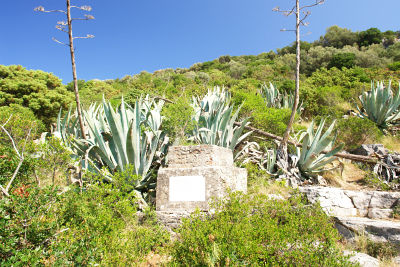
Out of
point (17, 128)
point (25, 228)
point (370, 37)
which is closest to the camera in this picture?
point (25, 228)

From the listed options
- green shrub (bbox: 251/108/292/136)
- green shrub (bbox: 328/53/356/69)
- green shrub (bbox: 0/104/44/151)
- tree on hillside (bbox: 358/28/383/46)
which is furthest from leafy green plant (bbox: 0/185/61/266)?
tree on hillside (bbox: 358/28/383/46)

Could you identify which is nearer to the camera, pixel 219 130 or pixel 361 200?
pixel 361 200

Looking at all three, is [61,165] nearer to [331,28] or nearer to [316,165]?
[316,165]

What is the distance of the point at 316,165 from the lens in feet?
20.4

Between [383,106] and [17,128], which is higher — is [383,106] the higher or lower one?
the higher one

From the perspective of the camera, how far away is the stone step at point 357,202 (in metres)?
4.28

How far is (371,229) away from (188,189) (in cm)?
268

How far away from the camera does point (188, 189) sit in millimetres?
4047

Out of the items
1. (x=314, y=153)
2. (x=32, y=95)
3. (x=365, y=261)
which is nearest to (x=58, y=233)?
(x=365, y=261)

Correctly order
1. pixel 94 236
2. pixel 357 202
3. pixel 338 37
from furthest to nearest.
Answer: pixel 338 37, pixel 357 202, pixel 94 236

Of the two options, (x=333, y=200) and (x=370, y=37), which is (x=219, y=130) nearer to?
(x=333, y=200)

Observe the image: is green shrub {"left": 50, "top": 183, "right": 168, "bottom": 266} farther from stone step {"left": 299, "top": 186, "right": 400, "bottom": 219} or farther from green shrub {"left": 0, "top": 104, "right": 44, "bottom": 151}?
stone step {"left": 299, "top": 186, "right": 400, "bottom": 219}

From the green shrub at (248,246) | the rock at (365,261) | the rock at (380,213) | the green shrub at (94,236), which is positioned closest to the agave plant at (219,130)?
the rock at (380,213)

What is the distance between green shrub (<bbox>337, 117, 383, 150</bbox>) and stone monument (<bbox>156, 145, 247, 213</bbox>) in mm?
5974
